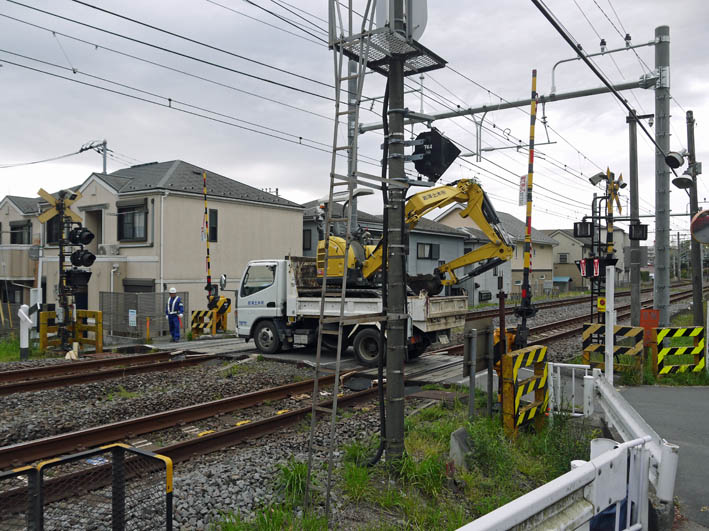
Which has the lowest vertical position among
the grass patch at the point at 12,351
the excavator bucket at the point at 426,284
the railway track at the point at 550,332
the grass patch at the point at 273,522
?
the grass patch at the point at 12,351

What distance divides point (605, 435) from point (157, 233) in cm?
1990

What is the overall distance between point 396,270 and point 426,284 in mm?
8302

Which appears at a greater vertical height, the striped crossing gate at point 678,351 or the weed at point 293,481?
the striped crossing gate at point 678,351

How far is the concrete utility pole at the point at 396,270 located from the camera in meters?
5.23

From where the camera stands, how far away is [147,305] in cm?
1875

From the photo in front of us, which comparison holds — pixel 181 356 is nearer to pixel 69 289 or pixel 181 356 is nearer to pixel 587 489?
pixel 69 289

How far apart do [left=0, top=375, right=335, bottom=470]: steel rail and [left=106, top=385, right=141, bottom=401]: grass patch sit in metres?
2.02

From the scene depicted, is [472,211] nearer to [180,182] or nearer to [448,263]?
[448,263]

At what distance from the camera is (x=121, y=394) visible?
9.89 m

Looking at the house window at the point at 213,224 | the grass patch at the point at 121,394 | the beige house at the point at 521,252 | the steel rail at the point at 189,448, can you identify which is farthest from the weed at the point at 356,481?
the beige house at the point at 521,252

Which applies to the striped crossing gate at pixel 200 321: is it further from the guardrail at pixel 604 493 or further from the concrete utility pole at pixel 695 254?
the guardrail at pixel 604 493

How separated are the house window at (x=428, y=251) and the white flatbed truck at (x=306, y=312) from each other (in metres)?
19.7

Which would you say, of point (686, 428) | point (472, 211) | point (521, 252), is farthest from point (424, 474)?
point (521, 252)

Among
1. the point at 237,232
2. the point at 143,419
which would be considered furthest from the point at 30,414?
the point at 237,232
